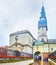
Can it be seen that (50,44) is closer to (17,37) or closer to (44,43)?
(44,43)

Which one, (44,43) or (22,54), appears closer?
(22,54)

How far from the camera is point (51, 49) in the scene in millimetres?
45906

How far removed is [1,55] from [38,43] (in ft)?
79.3

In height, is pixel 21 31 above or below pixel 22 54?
above

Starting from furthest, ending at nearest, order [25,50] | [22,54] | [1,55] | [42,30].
→ [42,30], [25,50], [22,54], [1,55]

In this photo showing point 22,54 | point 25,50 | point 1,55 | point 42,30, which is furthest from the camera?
point 42,30

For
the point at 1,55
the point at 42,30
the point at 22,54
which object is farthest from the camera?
the point at 42,30

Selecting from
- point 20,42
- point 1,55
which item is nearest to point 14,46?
point 20,42

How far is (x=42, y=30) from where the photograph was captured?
164ft

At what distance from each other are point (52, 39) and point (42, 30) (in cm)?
388

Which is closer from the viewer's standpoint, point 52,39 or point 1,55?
point 1,55

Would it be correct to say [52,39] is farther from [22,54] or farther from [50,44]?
[22,54]

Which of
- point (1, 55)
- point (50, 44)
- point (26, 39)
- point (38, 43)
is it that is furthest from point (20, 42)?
point (1, 55)

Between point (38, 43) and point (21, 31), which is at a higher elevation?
point (21, 31)
